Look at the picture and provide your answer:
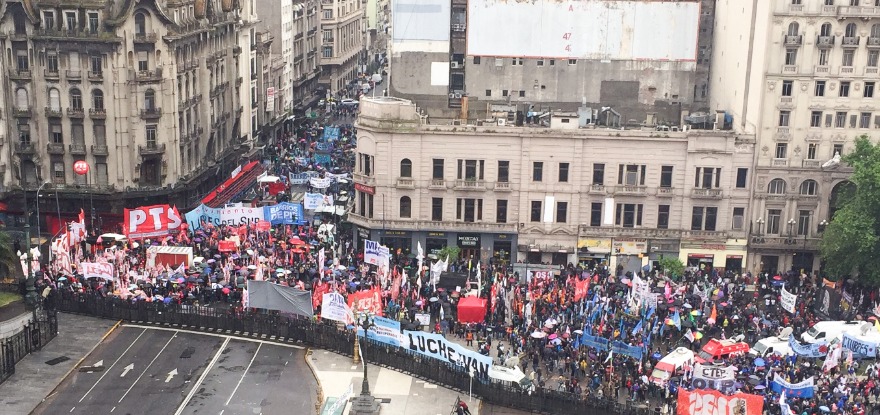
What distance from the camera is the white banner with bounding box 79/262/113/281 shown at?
73188mm

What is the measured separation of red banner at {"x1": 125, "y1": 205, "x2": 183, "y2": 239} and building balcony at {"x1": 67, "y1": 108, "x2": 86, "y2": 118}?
10894 mm

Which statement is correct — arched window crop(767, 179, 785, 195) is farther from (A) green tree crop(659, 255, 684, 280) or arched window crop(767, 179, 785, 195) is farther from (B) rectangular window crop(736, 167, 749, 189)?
(A) green tree crop(659, 255, 684, 280)

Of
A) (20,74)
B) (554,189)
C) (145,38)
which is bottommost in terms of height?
(554,189)

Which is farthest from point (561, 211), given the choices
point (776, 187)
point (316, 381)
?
point (316, 381)

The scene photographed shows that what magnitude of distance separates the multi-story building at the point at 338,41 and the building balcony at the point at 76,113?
65.0m

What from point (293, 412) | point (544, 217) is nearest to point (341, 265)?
point (544, 217)

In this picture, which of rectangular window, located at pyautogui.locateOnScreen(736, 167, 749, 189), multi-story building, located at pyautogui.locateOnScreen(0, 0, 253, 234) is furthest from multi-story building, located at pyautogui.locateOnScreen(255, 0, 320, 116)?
rectangular window, located at pyautogui.locateOnScreen(736, 167, 749, 189)

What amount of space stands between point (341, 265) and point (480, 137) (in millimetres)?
14490

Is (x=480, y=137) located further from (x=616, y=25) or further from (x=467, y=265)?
(x=616, y=25)

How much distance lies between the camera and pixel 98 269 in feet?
241

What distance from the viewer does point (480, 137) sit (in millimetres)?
86625

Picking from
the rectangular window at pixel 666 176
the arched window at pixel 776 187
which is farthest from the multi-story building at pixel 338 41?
the arched window at pixel 776 187

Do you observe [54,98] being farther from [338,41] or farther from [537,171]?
[338,41]

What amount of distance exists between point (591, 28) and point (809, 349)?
37.3m
